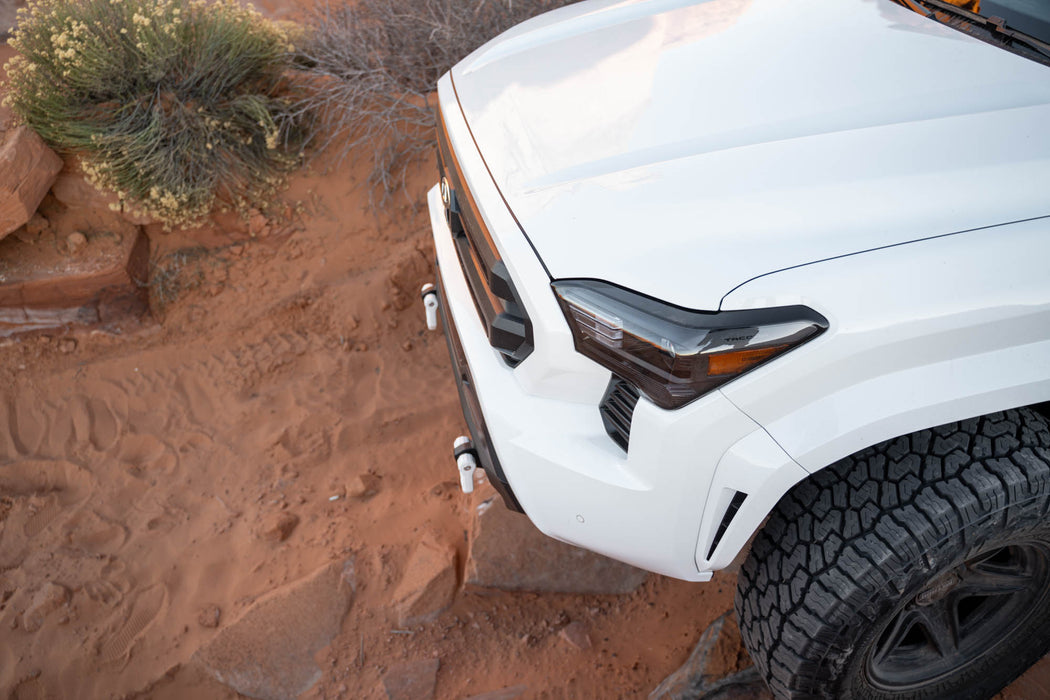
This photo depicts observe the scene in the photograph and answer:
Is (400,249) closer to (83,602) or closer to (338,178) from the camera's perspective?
(338,178)

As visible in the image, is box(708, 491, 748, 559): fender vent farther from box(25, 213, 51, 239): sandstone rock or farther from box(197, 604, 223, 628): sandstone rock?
box(25, 213, 51, 239): sandstone rock

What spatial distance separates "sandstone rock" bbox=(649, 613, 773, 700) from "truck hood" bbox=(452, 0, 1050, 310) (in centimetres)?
124

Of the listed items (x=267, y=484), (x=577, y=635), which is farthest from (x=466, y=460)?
(x=267, y=484)

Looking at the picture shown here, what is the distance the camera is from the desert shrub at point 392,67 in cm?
395

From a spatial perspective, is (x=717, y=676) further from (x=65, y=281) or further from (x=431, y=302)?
(x=65, y=281)

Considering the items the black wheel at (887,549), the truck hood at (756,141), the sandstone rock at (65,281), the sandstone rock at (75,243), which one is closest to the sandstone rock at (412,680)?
the black wheel at (887,549)

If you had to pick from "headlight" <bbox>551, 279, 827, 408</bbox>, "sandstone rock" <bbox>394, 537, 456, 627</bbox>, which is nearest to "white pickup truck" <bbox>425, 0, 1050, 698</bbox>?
A: "headlight" <bbox>551, 279, 827, 408</bbox>

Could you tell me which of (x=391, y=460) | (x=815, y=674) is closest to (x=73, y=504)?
(x=391, y=460)

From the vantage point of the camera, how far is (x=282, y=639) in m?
2.41

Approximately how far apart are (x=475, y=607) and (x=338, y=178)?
2.43m

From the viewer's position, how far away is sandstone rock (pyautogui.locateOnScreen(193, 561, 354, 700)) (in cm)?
234

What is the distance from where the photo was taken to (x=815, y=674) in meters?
1.71

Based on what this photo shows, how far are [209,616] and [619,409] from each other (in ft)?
5.65

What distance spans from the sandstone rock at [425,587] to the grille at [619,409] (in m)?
1.13
